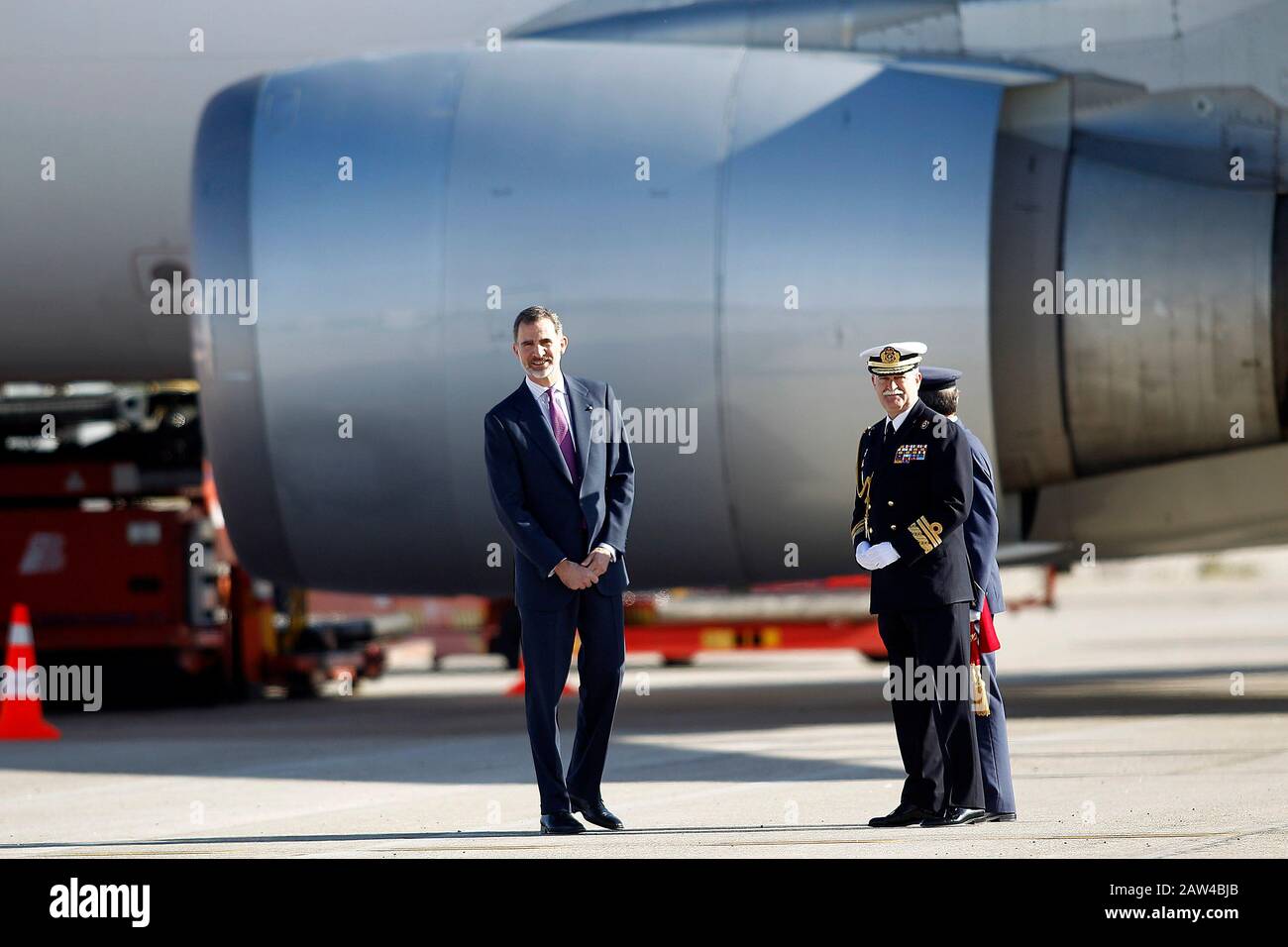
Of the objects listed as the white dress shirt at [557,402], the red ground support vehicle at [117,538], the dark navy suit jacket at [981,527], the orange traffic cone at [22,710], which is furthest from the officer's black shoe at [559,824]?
the red ground support vehicle at [117,538]

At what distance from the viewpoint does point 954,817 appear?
224 inches

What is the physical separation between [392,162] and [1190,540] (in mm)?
5188

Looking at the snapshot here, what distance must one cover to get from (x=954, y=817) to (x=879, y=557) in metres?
0.88

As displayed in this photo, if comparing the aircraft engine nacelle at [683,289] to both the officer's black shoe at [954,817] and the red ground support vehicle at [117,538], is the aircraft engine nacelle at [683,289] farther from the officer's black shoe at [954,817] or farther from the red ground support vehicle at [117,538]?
the red ground support vehicle at [117,538]

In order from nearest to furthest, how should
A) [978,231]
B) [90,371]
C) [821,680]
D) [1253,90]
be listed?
[978,231], [1253,90], [90,371], [821,680]

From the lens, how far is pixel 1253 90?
360 inches

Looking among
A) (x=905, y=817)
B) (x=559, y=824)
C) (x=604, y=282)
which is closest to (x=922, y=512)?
(x=905, y=817)

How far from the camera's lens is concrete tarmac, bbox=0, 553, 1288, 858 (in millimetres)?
5449

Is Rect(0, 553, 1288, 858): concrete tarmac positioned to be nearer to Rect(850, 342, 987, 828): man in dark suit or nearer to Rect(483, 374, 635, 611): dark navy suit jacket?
Rect(850, 342, 987, 828): man in dark suit

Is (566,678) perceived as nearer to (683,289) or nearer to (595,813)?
(595,813)

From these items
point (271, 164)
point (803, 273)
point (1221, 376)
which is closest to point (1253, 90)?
point (1221, 376)
